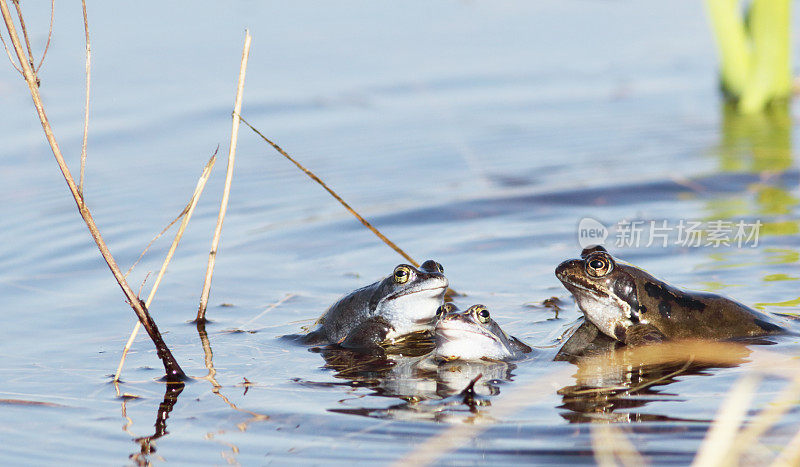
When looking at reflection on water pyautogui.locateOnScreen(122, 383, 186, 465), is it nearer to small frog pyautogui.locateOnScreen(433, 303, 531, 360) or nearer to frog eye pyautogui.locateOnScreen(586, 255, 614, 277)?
small frog pyautogui.locateOnScreen(433, 303, 531, 360)

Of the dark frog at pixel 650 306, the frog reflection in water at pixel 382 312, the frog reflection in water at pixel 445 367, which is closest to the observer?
the frog reflection in water at pixel 445 367

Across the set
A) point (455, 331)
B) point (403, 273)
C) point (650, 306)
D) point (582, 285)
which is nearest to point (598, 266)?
point (582, 285)

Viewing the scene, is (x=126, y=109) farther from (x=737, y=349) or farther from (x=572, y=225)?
(x=737, y=349)

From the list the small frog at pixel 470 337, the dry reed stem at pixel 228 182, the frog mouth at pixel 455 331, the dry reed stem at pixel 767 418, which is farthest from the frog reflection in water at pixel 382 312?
the dry reed stem at pixel 767 418

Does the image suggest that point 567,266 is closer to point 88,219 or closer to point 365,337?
point 365,337

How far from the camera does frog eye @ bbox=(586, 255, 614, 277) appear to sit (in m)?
5.72

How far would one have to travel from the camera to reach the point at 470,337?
5.32 meters

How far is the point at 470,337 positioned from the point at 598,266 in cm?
93

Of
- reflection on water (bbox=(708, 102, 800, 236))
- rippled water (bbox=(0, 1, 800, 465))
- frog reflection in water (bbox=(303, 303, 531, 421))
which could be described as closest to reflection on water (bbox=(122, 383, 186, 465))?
rippled water (bbox=(0, 1, 800, 465))

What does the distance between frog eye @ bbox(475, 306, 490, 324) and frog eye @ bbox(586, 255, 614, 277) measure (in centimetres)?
80

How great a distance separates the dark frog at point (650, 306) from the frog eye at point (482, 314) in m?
0.69

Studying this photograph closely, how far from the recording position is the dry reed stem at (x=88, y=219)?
14.5 ft

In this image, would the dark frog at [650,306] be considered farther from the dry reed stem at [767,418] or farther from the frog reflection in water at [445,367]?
the dry reed stem at [767,418]

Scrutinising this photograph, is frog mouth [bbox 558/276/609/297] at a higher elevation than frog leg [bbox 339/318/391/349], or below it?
higher
